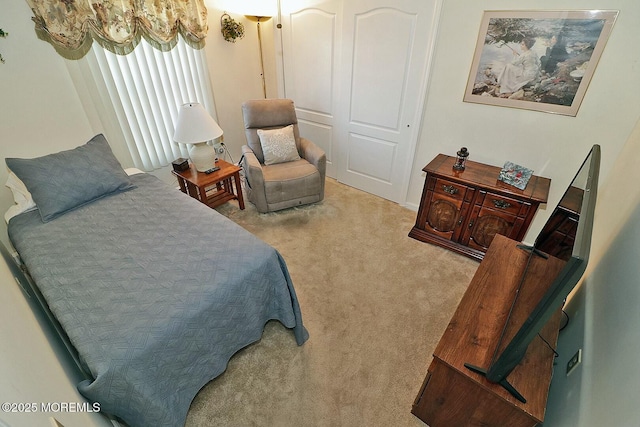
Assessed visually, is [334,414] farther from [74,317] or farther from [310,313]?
[74,317]

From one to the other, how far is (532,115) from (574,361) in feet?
5.81

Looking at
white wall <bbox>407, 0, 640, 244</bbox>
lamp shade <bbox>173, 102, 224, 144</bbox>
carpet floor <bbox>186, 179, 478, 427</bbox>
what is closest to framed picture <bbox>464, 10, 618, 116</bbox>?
white wall <bbox>407, 0, 640, 244</bbox>

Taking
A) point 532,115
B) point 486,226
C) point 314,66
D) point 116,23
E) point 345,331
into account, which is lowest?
point 345,331

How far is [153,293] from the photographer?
133cm

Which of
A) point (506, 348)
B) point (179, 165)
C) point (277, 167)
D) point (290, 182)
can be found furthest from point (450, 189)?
point (179, 165)

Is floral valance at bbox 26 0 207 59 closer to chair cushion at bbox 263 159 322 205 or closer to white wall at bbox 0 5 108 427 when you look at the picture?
white wall at bbox 0 5 108 427

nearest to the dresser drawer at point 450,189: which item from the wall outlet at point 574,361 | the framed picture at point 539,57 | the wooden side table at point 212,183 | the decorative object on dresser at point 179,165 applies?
the framed picture at point 539,57

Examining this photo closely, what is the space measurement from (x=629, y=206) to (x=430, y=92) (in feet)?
5.46

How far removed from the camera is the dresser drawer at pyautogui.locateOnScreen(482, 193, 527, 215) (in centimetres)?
212

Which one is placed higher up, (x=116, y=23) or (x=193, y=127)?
(x=116, y=23)

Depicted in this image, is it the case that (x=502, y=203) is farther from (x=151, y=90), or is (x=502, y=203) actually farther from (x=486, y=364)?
(x=151, y=90)

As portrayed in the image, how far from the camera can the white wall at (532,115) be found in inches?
71.6

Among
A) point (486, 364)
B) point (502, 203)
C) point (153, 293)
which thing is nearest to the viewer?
point (486, 364)

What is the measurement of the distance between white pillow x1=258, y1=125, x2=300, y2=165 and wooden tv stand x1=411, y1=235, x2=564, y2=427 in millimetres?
2193
